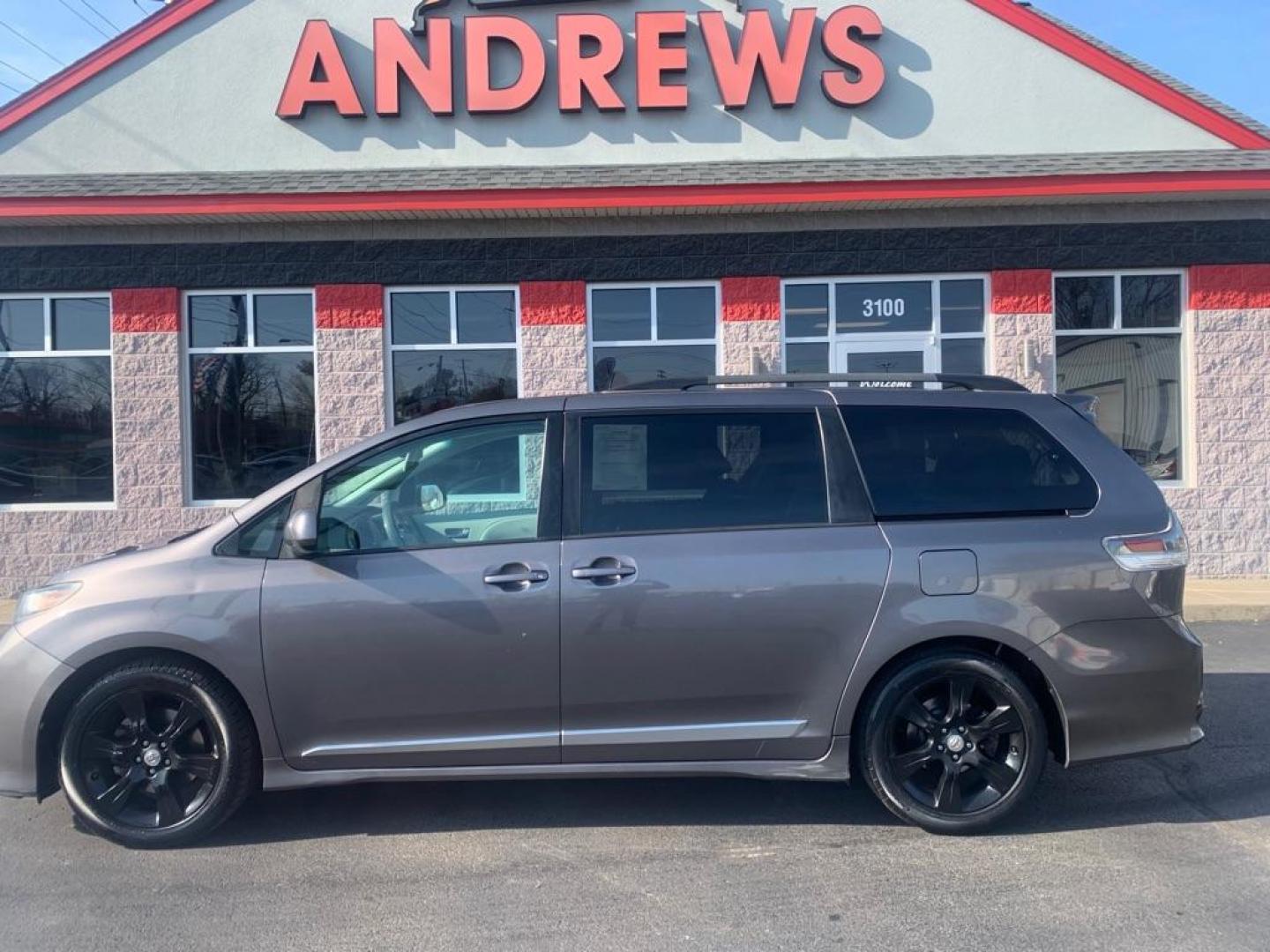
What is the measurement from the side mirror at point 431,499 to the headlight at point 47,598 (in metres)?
1.44

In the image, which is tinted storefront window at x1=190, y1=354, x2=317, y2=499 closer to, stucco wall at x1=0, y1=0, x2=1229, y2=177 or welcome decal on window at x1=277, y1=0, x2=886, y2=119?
stucco wall at x1=0, y1=0, x2=1229, y2=177

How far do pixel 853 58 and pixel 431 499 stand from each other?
8.22 m

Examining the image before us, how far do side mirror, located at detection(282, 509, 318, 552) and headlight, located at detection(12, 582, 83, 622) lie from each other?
93 centimetres

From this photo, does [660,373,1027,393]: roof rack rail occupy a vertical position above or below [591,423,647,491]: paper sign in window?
above

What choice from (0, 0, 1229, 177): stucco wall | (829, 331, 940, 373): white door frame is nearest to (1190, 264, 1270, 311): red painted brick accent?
(0, 0, 1229, 177): stucco wall

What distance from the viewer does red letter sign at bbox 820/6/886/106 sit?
11352 millimetres

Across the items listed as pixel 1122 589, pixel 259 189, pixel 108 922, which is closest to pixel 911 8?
pixel 259 189

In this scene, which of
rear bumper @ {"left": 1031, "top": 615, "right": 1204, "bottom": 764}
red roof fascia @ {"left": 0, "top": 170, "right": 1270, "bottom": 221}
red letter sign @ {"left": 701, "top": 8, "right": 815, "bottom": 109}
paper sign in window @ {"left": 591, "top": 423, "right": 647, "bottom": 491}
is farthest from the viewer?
red letter sign @ {"left": 701, "top": 8, "right": 815, "bottom": 109}

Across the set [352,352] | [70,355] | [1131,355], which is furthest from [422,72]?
[1131,355]

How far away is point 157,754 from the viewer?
4773 millimetres

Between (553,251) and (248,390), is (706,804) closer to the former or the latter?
(553,251)

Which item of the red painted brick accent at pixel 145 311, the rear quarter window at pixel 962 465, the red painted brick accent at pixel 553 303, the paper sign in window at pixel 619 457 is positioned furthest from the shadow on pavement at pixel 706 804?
the red painted brick accent at pixel 145 311

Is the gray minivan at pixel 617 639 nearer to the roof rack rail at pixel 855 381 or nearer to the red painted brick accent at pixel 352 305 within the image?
the roof rack rail at pixel 855 381

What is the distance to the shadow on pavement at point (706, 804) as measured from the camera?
510cm
